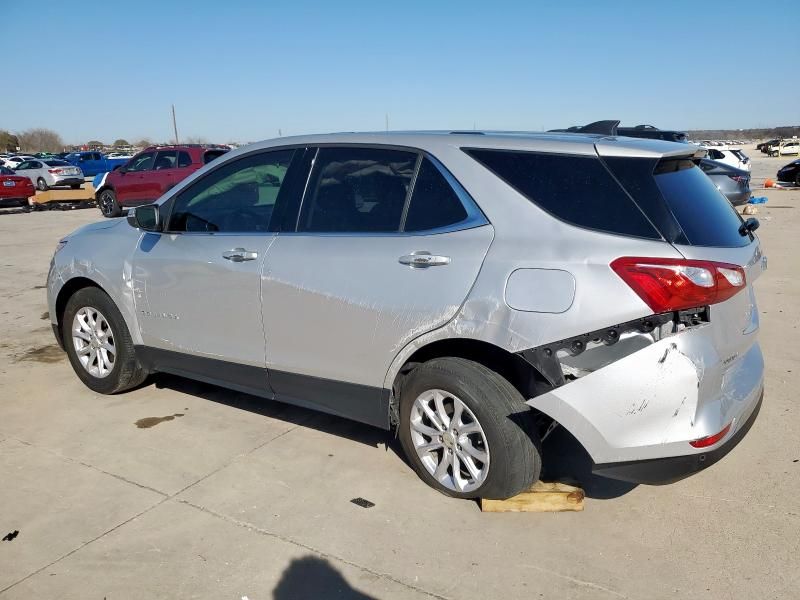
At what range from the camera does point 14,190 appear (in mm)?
21422

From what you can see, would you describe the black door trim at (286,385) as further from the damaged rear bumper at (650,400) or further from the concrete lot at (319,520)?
the damaged rear bumper at (650,400)

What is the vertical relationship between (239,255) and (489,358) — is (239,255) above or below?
above

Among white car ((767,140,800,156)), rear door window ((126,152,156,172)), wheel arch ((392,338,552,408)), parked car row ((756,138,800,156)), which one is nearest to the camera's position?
wheel arch ((392,338,552,408))

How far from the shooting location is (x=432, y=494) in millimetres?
3768

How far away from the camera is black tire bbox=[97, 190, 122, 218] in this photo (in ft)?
64.4

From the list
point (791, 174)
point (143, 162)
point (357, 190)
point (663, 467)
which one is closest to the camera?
point (663, 467)

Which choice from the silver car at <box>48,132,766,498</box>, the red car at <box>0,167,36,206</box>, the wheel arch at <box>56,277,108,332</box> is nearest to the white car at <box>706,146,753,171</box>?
the silver car at <box>48,132,766,498</box>

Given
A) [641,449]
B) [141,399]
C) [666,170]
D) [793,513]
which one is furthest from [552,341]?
[141,399]

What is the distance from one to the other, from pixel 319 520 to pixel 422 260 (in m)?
1.38

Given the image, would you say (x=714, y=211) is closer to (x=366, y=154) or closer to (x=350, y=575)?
(x=366, y=154)

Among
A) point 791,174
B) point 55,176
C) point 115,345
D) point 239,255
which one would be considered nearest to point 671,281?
point 239,255

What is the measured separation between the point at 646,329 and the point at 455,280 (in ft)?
2.97

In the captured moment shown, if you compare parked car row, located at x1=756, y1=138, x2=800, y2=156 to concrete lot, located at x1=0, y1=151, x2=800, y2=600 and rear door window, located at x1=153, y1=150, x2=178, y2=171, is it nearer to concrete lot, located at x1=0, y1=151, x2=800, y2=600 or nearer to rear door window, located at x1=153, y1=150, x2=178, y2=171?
rear door window, located at x1=153, y1=150, x2=178, y2=171

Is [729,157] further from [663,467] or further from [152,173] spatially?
[663,467]
